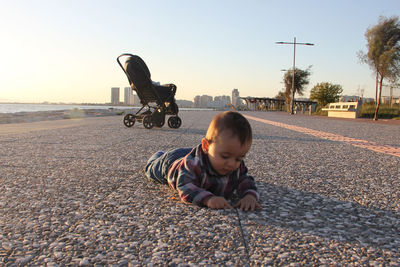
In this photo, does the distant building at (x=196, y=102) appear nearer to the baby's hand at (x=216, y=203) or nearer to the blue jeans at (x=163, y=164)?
the blue jeans at (x=163, y=164)

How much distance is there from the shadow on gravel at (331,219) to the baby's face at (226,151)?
329 mm

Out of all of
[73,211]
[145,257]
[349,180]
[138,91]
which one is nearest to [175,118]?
[138,91]

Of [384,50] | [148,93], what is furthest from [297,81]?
[148,93]

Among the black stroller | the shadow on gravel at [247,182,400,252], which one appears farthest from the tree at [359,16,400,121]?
the shadow on gravel at [247,182,400,252]

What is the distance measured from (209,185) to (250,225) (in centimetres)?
46

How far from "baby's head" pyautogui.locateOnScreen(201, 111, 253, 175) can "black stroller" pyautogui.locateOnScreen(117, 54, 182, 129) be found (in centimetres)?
610

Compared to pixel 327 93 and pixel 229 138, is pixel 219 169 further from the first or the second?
pixel 327 93

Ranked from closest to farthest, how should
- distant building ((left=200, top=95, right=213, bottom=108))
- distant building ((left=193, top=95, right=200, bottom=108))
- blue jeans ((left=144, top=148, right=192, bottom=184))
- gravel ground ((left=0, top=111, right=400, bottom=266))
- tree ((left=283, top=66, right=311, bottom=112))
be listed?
gravel ground ((left=0, top=111, right=400, bottom=266)), blue jeans ((left=144, top=148, right=192, bottom=184)), tree ((left=283, top=66, right=311, bottom=112)), distant building ((left=200, top=95, right=213, bottom=108)), distant building ((left=193, top=95, right=200, bottom=108))

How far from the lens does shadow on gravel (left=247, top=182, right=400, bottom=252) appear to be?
1.48 metres

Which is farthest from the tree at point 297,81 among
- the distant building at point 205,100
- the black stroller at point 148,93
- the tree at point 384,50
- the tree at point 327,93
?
the distant building at point 205,100

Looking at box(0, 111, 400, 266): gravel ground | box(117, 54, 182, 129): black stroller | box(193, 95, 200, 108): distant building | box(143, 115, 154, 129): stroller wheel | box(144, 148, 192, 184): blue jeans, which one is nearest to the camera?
box(0, 111, 400, 266): gravel ground

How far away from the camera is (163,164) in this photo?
2.35 meters

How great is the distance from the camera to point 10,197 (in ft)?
6.53

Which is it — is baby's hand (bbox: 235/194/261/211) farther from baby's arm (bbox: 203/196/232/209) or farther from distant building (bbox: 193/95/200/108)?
distant building (bbox: 193/95/200/108)
